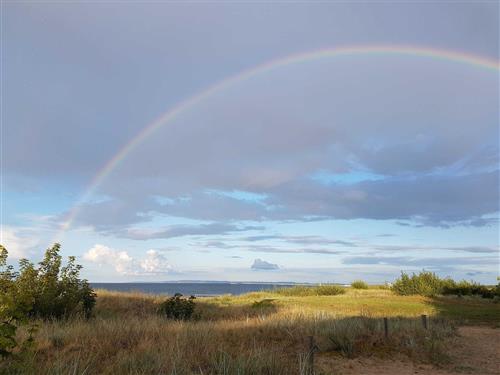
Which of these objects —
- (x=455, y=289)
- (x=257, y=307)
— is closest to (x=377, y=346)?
(x=257, y=307)

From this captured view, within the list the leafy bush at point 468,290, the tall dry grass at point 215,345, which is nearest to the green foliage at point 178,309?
the tall dry grass at point 215,345

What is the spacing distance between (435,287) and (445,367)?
30.5 meters

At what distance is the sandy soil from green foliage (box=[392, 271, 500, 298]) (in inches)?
941

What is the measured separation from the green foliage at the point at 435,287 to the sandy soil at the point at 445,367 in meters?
23.9

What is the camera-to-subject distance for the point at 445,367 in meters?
12.5

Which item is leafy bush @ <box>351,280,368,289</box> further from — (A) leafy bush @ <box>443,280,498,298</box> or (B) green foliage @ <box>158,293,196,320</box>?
(B) green foliage @ <box>158,293,196,320</box>

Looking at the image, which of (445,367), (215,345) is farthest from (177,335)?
(445,367)

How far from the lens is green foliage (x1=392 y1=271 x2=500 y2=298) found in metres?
38.3

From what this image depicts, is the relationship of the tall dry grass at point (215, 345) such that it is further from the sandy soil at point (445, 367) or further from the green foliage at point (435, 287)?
the green foliage at point (435, 287)

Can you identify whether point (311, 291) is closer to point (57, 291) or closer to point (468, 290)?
point (468, 290)

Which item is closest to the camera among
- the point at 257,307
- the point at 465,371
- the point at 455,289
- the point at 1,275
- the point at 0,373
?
the point at 0,373

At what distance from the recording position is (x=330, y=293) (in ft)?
131

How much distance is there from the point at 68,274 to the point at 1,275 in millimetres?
9970

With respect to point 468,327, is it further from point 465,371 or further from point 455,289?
point 455,289
